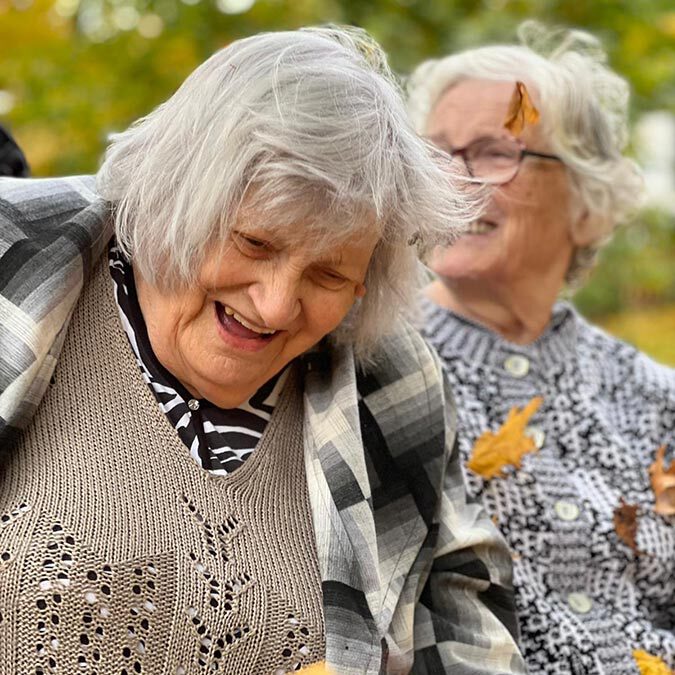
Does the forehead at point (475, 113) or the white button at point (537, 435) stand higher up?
the forehead at point (475, 113)

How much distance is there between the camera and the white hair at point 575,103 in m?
2.94

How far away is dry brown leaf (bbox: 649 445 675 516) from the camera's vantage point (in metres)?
2.78

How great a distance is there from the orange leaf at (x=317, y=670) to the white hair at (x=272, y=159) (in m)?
0.70

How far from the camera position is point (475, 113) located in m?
2.91

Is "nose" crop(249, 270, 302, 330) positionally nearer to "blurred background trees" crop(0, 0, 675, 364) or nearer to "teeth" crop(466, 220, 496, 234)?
"teeth" crop(466, 220, 496, 234)

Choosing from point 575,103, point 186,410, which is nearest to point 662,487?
point 575,103

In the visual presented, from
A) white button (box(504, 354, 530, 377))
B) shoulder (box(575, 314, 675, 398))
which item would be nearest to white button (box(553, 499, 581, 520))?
white button (box(504, 354, 530, 377))

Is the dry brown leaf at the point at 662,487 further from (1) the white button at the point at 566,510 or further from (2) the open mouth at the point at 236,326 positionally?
(2) the open mouth at the point at 236,326

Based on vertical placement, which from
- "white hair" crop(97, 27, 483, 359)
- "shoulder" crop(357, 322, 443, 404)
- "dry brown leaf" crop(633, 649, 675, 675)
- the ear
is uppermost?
"white hair" crop(97, 27, 483, 359)

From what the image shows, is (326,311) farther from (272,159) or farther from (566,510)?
(566,510)

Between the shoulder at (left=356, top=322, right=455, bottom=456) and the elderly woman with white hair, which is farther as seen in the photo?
the shoulder at (left=356, top=322, right=455, bottom=456)

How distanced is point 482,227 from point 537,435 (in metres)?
A: 0.55

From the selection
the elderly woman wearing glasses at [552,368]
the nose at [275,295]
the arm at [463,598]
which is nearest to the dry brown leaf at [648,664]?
the elderly woman wearing glasses at [552,368]

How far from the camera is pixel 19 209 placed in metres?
2.00
